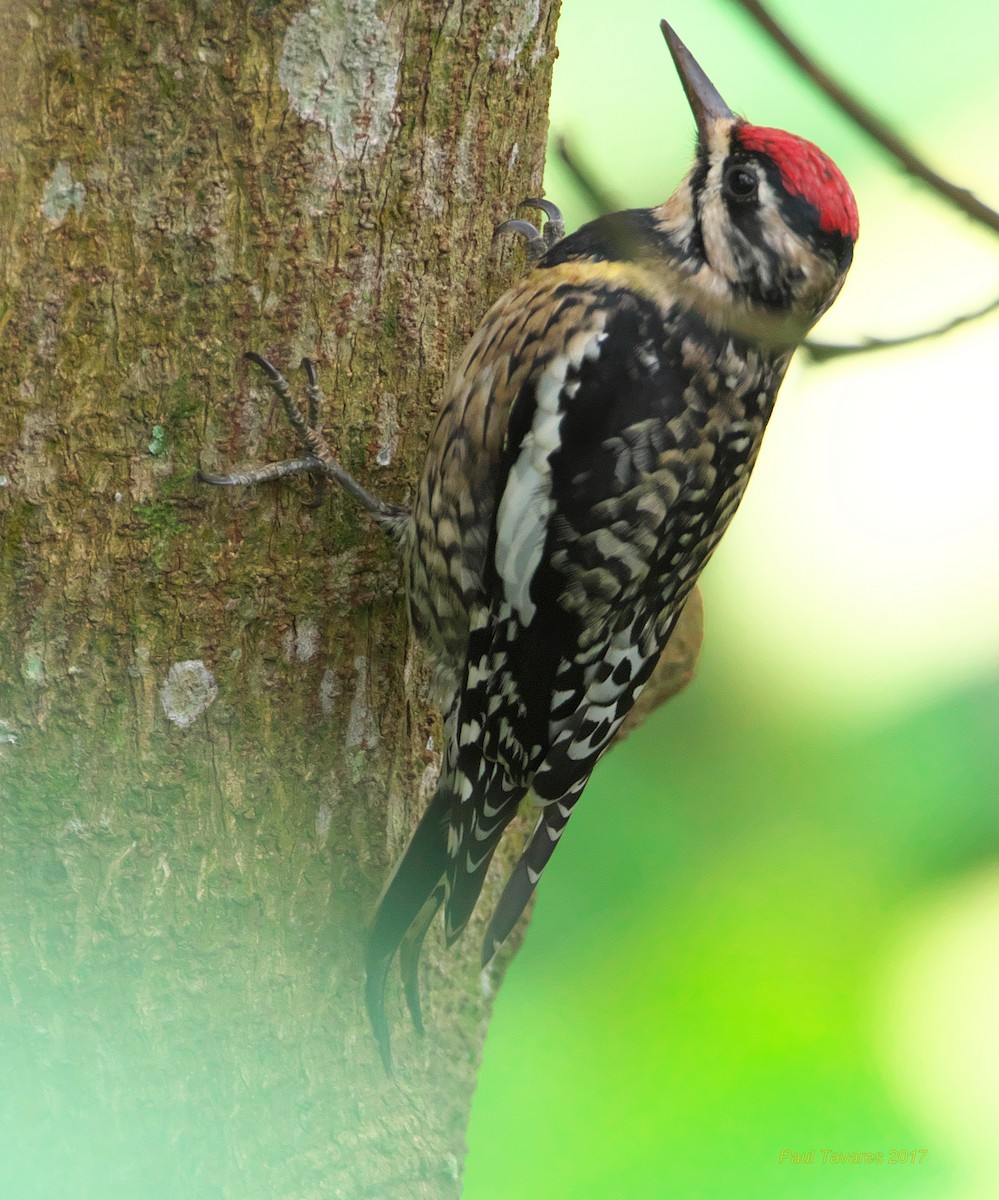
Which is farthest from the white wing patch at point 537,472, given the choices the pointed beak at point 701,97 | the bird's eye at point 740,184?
the pointed beak at point 701,97

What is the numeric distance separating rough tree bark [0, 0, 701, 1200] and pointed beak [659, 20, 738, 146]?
9.2 inches

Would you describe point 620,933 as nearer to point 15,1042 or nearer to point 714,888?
point 714,888

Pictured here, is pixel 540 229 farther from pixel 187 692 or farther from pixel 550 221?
pixel 187 692

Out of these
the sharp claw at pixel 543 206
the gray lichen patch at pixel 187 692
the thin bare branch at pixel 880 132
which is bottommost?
the gray lichen patch at pixel 187 692

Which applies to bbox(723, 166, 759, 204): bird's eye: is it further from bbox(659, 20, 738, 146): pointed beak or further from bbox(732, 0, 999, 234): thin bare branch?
bbox(732, 0, 999, 234): thin bare branch

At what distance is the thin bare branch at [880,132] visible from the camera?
1.13 meters

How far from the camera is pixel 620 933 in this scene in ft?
6.77

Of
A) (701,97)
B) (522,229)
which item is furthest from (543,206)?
(701,97)

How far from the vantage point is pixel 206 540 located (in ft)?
4.82

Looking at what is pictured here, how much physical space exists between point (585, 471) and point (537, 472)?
0.25ft

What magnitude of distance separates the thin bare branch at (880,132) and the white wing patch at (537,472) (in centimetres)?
56

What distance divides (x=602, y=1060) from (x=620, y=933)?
25 cm

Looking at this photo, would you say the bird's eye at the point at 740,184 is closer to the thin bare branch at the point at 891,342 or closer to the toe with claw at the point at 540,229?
the toe with claw at the point at 540,229

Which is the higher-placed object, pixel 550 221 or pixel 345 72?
pixel 550 221
